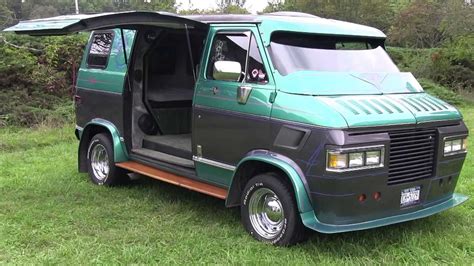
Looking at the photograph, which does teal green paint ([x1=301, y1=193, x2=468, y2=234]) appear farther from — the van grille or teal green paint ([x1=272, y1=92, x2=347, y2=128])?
teal green paint ([x1=272, y1=92, x2=347, y2=128])

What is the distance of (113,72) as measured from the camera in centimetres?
765

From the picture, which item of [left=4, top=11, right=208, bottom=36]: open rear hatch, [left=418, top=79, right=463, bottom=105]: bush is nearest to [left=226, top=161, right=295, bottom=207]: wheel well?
[left=4, top=11, right=208, bottom=36]: open rear hatch

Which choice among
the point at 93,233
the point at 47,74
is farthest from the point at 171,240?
the point at 47,74

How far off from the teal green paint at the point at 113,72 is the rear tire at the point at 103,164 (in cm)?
71

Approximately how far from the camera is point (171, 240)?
5.51 metres

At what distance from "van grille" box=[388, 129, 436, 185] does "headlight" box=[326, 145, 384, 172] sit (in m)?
0.20

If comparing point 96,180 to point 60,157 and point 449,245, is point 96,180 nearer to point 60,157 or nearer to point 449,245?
point 60,157

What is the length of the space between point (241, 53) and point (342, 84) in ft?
3.59

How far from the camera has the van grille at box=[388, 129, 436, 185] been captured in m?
5.14

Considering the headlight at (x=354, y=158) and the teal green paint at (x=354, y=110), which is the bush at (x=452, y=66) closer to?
the teal green paint at (x=354, y=110)

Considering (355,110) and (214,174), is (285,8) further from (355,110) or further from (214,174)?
(355,110)

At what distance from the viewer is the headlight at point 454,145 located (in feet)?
18.3

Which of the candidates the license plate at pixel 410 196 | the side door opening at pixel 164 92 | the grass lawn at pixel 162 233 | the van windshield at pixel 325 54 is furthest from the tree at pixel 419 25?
the license plate at pixel 410 196

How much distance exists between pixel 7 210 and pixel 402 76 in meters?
4.66
